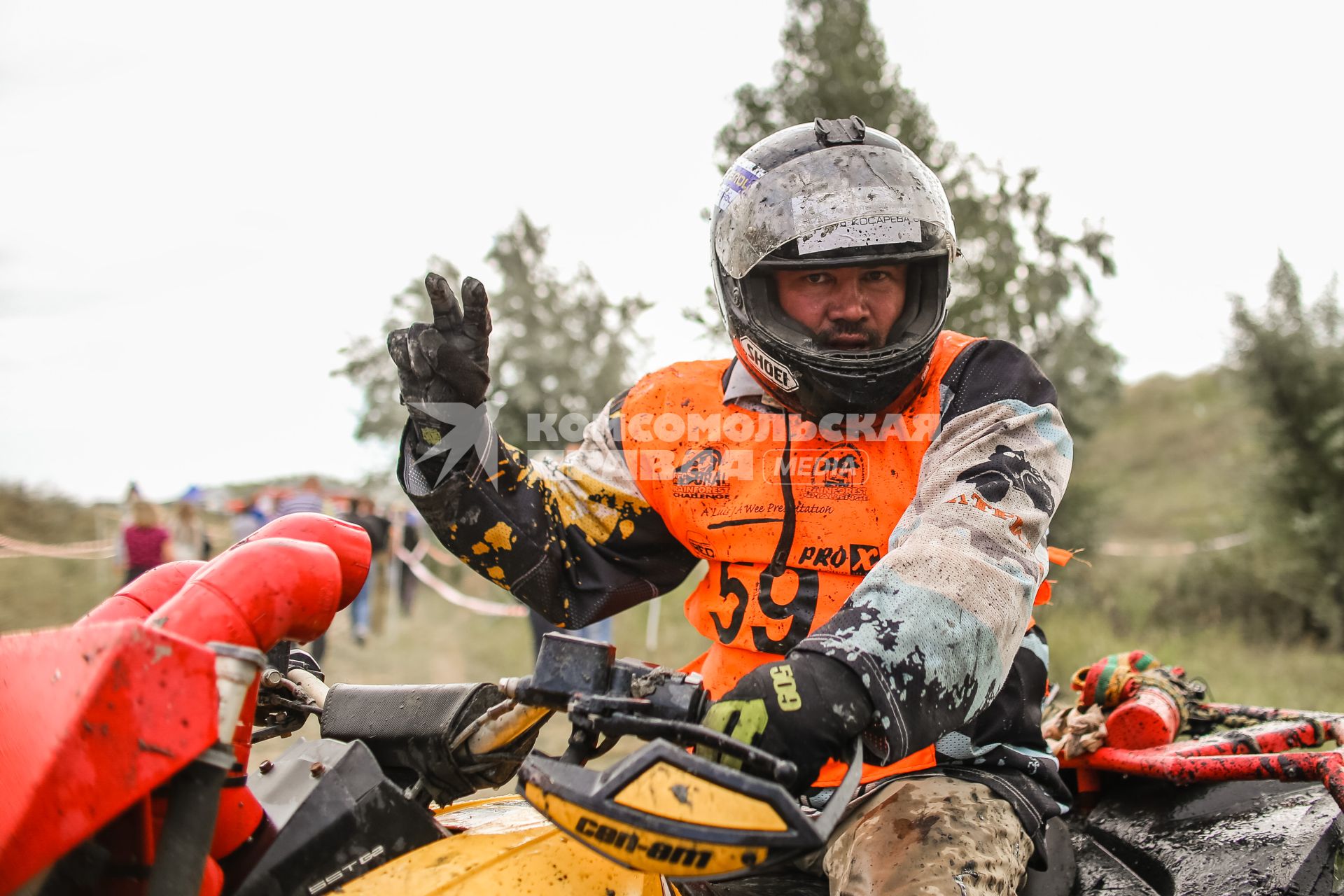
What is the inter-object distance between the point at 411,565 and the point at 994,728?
13.1 m

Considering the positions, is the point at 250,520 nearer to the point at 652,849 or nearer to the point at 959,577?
the point at 959,577

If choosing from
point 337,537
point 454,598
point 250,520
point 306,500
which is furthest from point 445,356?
point 250,520

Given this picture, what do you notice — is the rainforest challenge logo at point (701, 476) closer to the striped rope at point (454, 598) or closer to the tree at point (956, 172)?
the tree at point (956, 172)

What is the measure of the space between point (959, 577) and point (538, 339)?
1709 cm

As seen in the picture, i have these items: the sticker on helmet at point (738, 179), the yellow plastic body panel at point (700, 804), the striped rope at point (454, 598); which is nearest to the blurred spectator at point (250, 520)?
the striped rope at point (454, 598)

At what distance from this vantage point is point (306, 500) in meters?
10.1

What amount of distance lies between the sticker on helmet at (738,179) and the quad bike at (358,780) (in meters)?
1.29

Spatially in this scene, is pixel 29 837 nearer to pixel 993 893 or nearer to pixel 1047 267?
pixel 993 893

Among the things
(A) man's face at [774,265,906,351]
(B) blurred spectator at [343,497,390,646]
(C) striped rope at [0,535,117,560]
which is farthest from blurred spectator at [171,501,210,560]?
(A) man's face at [774,265,906,351]

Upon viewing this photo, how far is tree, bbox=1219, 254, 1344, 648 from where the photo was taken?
37.4 ft

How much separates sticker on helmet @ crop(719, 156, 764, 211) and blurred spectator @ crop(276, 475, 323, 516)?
7966 mm

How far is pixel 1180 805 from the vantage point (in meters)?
2.26

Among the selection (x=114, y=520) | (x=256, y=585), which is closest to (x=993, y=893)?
(x=256, y=585)

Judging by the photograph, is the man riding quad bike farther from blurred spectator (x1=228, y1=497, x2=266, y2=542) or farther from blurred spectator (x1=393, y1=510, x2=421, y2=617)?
blurred spectator (x1=393, y1=510, x2=421, y2=617)
